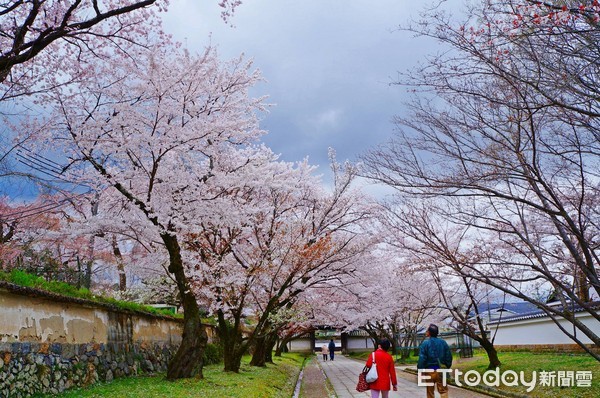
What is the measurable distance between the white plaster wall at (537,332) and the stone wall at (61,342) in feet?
47.7

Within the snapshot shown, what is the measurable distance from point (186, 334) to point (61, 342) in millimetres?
3456

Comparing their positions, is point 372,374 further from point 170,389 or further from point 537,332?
point 537,332

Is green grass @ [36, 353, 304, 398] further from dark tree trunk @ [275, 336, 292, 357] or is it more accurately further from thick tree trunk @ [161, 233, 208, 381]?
dark tree trunk @ [275, 336, 292, 357]

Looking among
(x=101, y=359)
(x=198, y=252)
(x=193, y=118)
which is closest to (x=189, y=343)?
Result: (x=101, y=359)

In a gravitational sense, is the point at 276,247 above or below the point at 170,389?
above

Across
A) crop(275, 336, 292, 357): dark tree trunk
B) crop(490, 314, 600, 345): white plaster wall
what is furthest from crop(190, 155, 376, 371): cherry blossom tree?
crop(275, 336, 292, 357): dark tree trunk

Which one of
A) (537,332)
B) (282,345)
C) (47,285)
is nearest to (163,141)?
(47,285)

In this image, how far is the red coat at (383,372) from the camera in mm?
8781

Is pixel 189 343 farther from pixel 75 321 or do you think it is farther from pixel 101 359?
pixel 75 321

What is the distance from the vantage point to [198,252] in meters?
16.5

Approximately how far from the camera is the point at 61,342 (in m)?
9.92

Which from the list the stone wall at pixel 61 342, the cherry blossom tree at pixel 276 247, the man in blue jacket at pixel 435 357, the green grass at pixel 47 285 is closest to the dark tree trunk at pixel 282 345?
the cherry blossom tree at pixel 276 247

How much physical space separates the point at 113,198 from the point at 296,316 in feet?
28.6

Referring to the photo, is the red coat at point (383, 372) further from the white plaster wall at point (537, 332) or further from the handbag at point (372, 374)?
the white plaster wall at point (537, 332)
